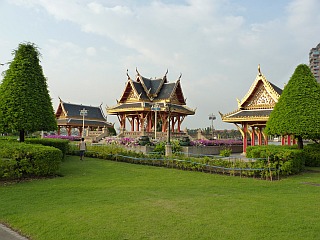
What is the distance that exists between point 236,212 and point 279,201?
6.36 feet

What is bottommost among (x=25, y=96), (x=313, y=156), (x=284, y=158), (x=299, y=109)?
(x=313, y=156)

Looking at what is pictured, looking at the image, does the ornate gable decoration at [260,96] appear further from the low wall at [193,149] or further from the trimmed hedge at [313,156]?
the trimmed hedge at [313,156]

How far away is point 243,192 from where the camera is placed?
947 centimetres

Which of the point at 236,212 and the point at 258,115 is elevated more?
the point at 258,115

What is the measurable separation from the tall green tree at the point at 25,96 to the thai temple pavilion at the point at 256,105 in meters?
14.9

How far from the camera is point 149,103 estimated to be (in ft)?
122

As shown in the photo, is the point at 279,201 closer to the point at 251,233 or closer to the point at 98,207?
the point at 251,233

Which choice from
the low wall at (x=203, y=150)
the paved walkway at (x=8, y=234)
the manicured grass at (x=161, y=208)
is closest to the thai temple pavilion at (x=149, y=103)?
→ the low wall at (x=203, y=150)

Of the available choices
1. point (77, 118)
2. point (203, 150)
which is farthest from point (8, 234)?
point (77, 118)

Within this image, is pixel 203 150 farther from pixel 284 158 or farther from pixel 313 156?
pixel 284 158

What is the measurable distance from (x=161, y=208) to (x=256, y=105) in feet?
65.3

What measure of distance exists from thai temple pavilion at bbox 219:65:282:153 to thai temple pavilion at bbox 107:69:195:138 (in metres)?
11.4

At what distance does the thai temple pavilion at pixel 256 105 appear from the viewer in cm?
2383

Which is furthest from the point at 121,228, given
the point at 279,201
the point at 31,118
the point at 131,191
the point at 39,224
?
the point at 31,118
